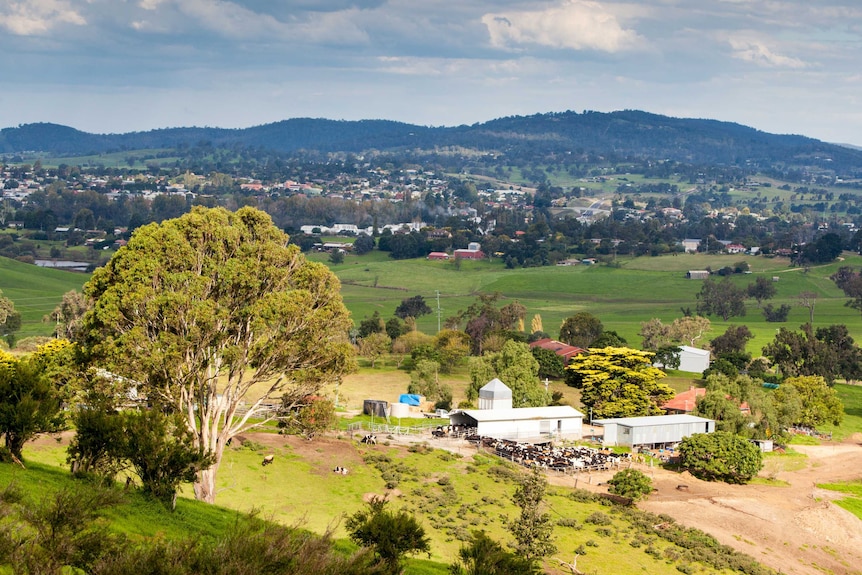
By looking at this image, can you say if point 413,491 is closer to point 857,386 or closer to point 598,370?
point 598,370

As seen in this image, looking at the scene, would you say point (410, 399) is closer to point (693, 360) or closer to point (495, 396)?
point (495, 396)

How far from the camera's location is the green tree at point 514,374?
60938 millimetres

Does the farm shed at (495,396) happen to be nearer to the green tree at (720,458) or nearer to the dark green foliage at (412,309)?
the green tree at (720,458)

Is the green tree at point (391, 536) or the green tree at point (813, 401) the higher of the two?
the green tree at point (391, 536)

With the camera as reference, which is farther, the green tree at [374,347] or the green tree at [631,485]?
the green tree at [374,347]

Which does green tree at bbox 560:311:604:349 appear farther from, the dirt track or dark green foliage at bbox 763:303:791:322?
the dirt track

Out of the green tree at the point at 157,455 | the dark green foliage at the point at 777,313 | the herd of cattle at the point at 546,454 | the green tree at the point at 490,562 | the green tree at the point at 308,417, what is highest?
the green tree at the point at 157,455

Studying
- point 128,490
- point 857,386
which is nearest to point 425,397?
point 128,490

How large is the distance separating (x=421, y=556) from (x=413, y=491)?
23.9 ft

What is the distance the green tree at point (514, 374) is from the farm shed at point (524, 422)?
374 centimetres

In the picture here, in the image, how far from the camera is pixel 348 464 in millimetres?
42031

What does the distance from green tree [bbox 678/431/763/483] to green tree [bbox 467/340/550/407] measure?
13425 millimetres

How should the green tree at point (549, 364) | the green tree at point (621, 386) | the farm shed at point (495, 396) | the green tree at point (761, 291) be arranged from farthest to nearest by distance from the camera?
1. the green tree at point (761, 291)
2. the green tree at point (549, 364)
3. the green tree at point (621, 386)
4. the farm shed at point (495, 396)

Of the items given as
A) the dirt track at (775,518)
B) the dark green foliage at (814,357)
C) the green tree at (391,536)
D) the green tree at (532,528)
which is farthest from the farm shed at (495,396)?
the green tree at (391,536)
